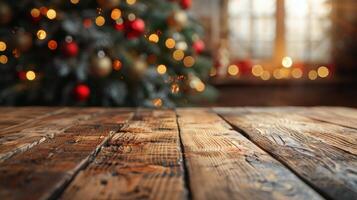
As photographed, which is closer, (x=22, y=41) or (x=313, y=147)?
(x=313, y=147)

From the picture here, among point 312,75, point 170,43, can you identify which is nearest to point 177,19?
point 170,43

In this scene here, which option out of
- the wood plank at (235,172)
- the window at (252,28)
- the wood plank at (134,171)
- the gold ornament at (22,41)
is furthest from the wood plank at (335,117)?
the window at (252,28)

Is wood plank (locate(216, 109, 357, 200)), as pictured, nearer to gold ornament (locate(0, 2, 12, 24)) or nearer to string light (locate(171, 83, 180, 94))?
string light (locate(171, 83, 180, 94))

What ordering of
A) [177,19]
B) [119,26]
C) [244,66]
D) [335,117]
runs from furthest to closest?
[244,66] < [177,19] < [119,26] < [335,117]

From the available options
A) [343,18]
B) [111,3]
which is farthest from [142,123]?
[343,18]

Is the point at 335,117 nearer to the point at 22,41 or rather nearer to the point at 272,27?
the point at 22,41

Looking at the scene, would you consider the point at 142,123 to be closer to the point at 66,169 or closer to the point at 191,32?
the point at 66,169
